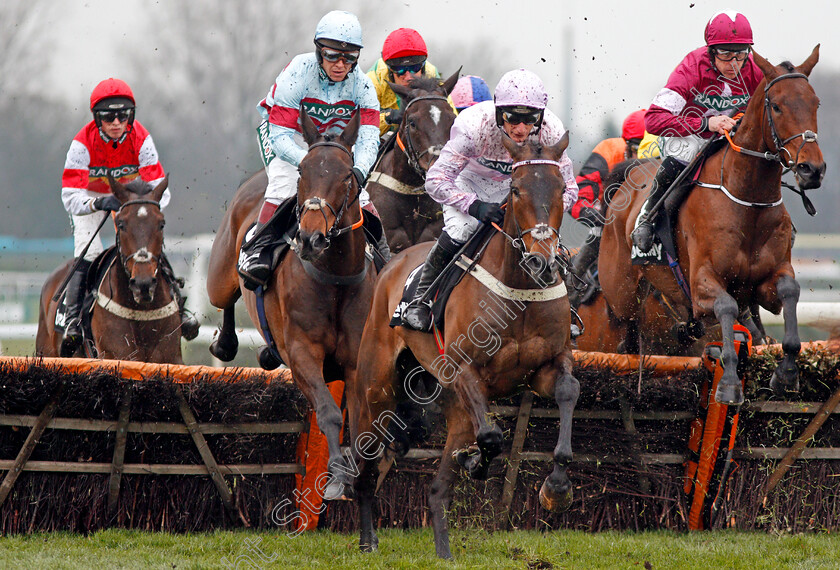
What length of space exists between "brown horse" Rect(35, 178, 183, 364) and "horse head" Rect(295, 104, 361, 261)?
2000 millimetres

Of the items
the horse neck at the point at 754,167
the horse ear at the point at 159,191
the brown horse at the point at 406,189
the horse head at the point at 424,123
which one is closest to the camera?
the horse neck at the point at 754,167

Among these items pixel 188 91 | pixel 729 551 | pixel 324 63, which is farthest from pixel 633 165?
pixel 188 91

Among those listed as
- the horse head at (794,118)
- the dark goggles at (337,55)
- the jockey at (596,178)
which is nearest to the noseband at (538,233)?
the horse head at (794,118)

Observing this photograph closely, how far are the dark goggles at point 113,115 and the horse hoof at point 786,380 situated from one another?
16.6 ft

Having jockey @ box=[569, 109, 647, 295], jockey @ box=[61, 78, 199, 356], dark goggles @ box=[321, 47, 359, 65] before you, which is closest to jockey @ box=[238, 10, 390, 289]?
dark goggles @ box=[321, 47, 359, 65]

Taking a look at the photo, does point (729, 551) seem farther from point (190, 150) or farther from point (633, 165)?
point (190, 150)

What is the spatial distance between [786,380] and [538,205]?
7.21 ft

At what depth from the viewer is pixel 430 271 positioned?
5.64 metres

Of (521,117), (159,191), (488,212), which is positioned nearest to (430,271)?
(488,212)

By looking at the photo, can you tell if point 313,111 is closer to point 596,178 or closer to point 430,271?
point 430,271

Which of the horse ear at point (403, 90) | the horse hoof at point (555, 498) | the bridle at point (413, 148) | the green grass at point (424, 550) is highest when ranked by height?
the horse ear at point (403, 90)

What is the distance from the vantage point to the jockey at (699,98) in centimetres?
683

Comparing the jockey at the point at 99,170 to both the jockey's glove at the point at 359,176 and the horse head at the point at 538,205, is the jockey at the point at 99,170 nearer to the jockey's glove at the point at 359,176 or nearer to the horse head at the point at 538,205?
the jockey's glove at the point at 359,176

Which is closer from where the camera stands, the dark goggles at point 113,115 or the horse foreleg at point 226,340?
the horse foreleg at point 226,340
